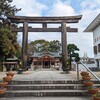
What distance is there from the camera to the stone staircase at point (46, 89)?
6.86 meters

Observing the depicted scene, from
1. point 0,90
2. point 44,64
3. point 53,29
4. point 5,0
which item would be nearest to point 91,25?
point 5,0

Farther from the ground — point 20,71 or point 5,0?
point 5,0

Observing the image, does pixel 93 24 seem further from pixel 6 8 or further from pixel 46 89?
pixel 46 89

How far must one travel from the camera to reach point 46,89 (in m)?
7.41

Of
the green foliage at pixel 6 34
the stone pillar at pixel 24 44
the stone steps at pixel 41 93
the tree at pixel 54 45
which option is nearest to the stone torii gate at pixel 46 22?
the stone pillar at pixel 24 44

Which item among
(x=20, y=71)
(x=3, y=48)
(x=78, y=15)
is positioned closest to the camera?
(x=20, y=71)

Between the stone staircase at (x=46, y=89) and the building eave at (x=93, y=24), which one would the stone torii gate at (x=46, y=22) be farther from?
the building eave at (x=93, y=24)

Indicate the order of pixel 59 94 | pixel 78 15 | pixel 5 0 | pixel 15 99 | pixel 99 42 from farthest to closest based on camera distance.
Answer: pixel 99 42
pixel 5 0
pixel 78 15
pixel 59 94
pixel 15 99

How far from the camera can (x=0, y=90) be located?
6.61 metres

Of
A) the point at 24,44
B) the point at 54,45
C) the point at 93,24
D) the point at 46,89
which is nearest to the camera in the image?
the point at 46,89

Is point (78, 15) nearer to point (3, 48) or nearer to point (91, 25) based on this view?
point (3, 48)

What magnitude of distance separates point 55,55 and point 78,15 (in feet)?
106

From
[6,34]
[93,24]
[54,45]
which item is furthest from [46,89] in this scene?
[54,45]

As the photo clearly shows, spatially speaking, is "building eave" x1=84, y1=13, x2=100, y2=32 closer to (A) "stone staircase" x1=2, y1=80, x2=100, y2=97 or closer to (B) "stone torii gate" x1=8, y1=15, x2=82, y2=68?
(B) "stone torii gate" x1=8, y1=15, x2=82, y2=68
